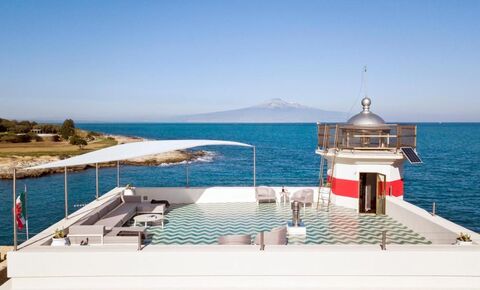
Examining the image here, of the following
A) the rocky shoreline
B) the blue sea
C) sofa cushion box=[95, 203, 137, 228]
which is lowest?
the blue sea

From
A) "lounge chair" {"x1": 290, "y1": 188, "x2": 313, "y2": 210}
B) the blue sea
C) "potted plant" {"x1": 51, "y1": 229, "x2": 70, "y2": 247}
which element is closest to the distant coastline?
the blue sea

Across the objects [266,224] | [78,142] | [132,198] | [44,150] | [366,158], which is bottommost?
[44,150]

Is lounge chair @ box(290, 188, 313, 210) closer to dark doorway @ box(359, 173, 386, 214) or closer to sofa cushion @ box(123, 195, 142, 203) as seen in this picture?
dark doorway @ box(359, 173, 386, 214)

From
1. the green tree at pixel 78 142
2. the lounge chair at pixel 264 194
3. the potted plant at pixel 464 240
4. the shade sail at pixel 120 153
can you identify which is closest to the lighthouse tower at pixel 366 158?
the lounge chair at pixel 264 194

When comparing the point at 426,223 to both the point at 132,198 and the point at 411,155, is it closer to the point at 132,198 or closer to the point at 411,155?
the point at 411,155

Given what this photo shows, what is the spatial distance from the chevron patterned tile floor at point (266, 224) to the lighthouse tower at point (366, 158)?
699 mm

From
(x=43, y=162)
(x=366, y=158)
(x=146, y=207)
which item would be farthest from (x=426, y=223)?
(x=43, y=162)

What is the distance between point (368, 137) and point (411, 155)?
1.61 meters

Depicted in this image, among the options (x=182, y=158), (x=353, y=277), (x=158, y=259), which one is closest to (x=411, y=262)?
(x=353, y=277)

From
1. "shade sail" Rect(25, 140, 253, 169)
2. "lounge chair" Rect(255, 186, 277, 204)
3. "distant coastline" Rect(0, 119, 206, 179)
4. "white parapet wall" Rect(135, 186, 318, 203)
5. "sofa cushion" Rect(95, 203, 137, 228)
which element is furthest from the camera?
"distant coastline" Rect(0, 119, 206, 179)

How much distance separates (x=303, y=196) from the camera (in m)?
13.6

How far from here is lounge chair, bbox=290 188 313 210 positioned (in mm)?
13461

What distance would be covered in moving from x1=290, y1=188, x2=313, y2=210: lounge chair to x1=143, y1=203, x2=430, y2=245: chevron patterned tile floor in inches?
12.2

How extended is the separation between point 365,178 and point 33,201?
29.5 meters
